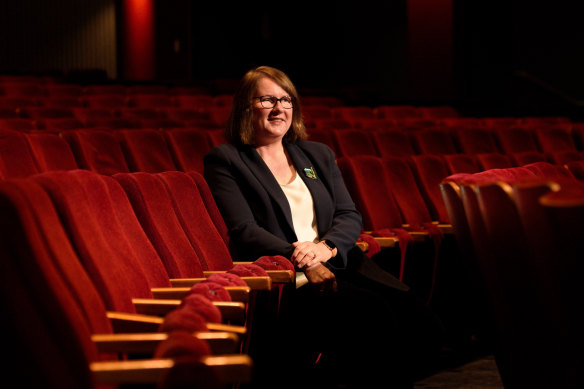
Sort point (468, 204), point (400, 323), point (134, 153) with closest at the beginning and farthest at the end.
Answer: point (468, 204) < point (400, 323) < point (134, 153)

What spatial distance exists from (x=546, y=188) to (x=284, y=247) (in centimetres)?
24

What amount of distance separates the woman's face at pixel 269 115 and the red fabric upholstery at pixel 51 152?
17 centimetres

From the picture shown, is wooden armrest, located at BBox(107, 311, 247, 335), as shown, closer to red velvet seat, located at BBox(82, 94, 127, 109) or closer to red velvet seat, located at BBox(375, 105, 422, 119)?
red velvet seat, located at BBox(82, 94, 127, 109)

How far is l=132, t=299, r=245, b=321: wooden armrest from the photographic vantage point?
0.99 feet

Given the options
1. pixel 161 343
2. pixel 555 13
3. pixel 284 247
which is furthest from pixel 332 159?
pixel 555 13

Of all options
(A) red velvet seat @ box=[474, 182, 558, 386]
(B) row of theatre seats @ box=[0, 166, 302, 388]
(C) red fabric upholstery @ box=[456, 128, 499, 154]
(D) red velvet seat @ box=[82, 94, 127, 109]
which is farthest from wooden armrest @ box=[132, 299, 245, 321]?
(D) red velvet seat @ box=[82, 94, 127, 109]

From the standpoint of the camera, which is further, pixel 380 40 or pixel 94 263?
pixel 380 40

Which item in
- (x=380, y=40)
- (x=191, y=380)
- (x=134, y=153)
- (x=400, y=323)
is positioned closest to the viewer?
(x=191, y=380)

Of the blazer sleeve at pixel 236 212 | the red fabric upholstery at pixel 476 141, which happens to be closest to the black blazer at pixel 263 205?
the blazer sleeve at pixel 236 212

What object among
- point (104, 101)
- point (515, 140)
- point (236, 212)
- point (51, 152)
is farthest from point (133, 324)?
point (104, 101)

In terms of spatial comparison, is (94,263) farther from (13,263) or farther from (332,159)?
(332,159)

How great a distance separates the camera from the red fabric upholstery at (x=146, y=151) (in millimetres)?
644

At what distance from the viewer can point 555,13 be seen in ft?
6.66

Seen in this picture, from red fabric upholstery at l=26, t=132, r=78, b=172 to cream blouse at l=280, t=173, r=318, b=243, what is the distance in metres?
0.19
